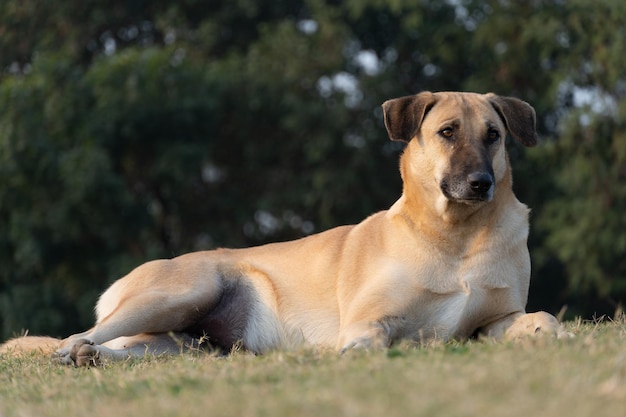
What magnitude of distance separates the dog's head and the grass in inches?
48.5

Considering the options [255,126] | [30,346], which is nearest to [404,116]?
[30,346]

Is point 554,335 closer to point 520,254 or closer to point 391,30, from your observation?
point 520,254

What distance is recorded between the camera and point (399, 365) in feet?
15.1

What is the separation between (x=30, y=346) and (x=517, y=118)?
12.2 ft

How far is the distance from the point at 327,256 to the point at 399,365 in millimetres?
2622

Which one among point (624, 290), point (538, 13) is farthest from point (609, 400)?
point (538, 13)

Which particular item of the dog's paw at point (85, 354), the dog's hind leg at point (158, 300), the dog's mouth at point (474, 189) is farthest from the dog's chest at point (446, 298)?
the dog's paw at point (85, 354)

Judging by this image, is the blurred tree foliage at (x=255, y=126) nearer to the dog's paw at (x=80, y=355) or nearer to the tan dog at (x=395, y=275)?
the tan dog at (x=395, y=275)

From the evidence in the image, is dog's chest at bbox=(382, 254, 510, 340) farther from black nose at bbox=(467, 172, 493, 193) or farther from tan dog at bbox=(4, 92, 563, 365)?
black nose at bbox=(467, 172, 493, 193)

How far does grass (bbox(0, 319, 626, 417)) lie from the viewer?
12.0ft

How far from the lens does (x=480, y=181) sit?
6309mm

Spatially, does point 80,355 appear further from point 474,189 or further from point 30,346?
point 474,189

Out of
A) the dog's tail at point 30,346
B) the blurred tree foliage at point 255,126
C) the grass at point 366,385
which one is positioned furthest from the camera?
the blurred tree foliage at point 255,126

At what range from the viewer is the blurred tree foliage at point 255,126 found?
21359mm
